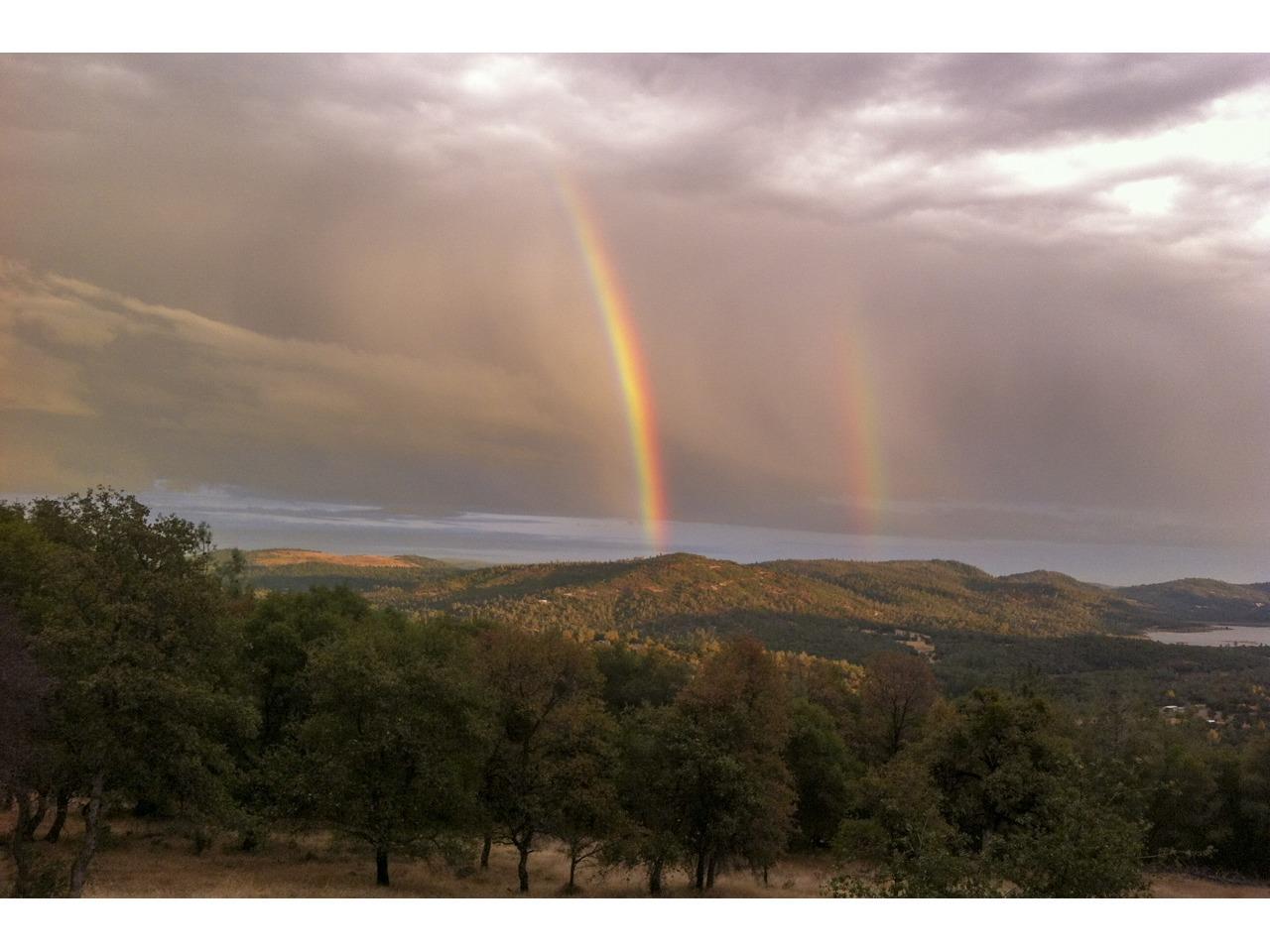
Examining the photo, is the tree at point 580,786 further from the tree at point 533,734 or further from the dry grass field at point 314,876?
the dry grass field at point 314,876

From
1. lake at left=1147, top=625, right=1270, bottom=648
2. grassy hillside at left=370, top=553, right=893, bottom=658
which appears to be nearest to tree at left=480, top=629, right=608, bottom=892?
grassy hillside at left=370, top=553, right=893, bottom=658

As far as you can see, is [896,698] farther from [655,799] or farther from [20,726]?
[20,726]

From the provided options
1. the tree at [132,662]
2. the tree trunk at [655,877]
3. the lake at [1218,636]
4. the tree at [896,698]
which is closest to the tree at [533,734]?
the tree trunk at [655,877]

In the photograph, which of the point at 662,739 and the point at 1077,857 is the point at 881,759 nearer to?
the point at 662,739

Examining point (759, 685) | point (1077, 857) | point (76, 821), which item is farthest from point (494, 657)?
point (1077, 857)

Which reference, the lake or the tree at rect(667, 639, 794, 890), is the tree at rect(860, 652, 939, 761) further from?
the lake

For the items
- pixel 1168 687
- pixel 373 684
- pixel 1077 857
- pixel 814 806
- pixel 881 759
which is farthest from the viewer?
pixel 1168 687

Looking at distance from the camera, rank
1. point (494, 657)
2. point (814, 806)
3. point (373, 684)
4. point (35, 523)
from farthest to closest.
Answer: point (814, 806) < point (35, 523) < point (494, 657) < point (373, 684)
